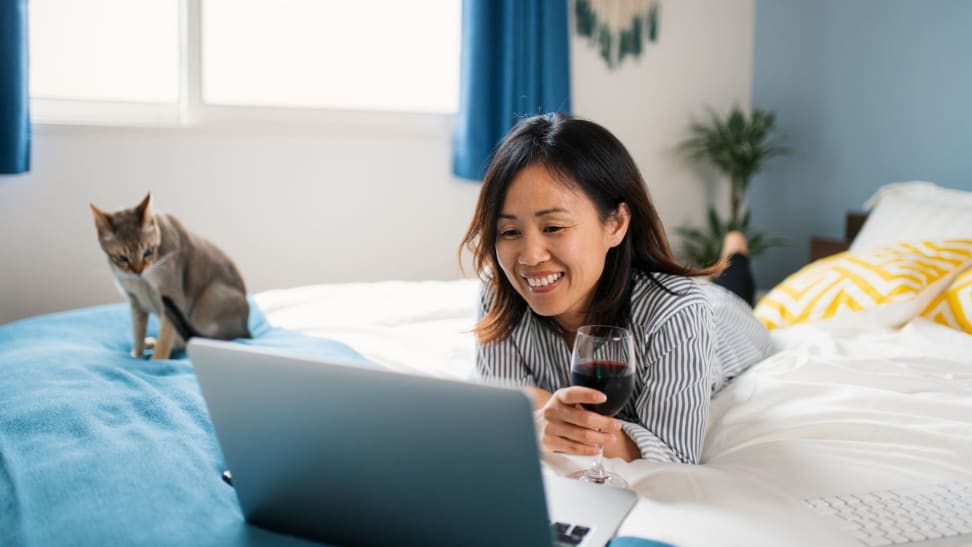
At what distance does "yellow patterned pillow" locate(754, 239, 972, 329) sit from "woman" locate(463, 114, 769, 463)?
87 cm

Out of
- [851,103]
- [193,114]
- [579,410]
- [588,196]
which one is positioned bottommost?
[579,410]

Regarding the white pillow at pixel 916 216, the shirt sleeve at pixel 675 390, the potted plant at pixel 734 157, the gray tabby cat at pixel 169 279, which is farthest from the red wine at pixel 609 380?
the potted plant at pixel 734 157

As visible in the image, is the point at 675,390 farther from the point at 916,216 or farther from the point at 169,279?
the point at 916,216

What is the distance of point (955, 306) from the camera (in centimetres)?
203

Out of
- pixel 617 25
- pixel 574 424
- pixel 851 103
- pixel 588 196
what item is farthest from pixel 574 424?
pixel 617 25

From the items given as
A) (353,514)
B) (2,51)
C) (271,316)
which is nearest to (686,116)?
(271,316)

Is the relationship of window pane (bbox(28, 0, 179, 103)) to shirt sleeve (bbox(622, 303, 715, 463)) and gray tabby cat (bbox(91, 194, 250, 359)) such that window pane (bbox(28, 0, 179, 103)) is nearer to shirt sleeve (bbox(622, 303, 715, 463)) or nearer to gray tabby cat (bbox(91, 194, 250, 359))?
gray tabby cat (bbox(91, 194, 250, 359))

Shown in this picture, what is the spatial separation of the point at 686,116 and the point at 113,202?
9.04ft

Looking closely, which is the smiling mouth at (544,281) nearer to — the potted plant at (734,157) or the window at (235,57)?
the window at (235,57)

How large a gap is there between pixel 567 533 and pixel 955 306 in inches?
62.1

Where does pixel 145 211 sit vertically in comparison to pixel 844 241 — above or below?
above

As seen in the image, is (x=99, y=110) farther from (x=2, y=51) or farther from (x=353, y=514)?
(x=353, y=514)

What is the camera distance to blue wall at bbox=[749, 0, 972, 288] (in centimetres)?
319

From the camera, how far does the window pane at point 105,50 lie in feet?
9.95
